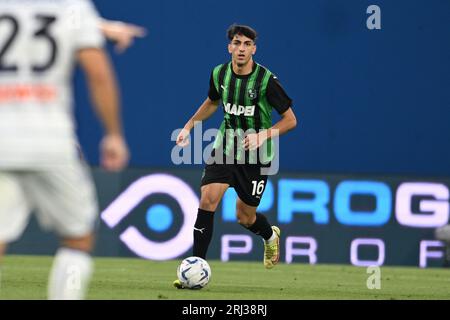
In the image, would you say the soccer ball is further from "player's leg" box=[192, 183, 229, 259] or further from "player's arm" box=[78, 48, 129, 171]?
"player's arm" box=[78, 48, 129, 171]

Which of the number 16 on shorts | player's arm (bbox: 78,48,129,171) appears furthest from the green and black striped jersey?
player's arm (bbox: 78,48,129,171)

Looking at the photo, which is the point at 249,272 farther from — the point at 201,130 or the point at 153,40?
the point at 153,40

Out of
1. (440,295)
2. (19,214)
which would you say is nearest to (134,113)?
(440,295)

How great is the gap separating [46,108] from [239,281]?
19.0 ft

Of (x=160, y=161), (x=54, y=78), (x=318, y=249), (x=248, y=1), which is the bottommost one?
(x=318, y=249)

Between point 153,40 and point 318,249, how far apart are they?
3.19 metres

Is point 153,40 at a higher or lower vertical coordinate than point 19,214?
higher

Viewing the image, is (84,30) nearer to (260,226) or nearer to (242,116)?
(242,116)

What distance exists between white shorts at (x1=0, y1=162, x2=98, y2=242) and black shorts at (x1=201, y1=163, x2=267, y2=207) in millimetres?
4393

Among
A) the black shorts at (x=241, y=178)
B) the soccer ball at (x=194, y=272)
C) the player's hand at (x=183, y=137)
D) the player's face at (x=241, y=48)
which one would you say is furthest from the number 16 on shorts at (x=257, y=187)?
the soccer ball at (x=194, y=272)

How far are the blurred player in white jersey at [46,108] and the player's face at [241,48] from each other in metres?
4.55

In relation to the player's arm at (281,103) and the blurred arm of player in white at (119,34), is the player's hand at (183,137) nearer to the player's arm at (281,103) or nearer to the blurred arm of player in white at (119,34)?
the player's arm at (281,103)

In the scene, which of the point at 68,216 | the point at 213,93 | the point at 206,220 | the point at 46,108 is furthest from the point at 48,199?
the point at 213,93

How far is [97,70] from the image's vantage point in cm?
533
